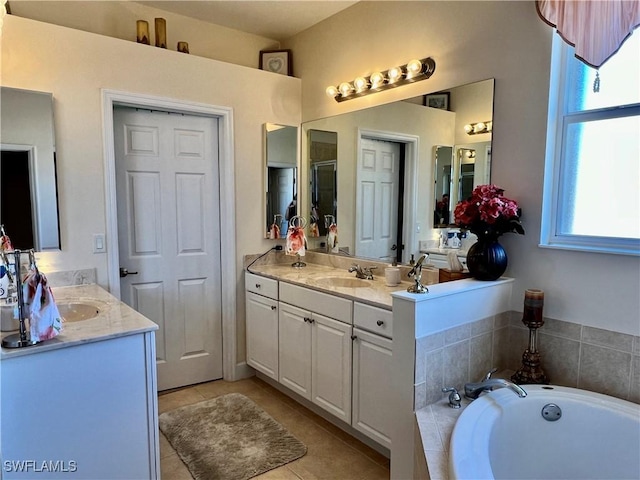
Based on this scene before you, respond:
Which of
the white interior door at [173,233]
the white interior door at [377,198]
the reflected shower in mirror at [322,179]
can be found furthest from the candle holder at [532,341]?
the white interior door at [173,233]

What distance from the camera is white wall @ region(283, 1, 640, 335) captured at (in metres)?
1.83

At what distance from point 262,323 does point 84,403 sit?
4.81 feet

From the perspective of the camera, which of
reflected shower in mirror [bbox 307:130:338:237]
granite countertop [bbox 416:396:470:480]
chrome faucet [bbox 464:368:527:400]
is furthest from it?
reflected shower in mirror [bbox 307:130:338:237]

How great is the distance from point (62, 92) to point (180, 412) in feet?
6.99

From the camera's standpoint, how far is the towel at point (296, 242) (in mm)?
3131

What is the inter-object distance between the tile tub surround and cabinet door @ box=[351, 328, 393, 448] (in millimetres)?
630

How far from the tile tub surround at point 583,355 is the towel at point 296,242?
1555mm

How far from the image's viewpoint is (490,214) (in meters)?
1.95

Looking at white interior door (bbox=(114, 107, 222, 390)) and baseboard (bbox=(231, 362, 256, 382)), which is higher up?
white interior door (bbox=(114, 107, 222, 390))

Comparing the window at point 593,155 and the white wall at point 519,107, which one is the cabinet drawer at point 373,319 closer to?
the white wall at point 519,107

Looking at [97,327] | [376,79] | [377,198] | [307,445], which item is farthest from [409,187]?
[97,327]

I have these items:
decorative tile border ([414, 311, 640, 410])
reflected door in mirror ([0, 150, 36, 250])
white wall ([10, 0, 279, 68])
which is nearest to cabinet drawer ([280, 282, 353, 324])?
decorative tile border ([414, 311, 640, 410])

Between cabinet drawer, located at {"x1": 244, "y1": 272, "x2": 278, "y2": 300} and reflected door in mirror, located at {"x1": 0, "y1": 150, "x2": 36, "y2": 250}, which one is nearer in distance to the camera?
reflected door in mirror, located at {"x1": 0, "y1": 150, "x2": 36, "y2": 250}

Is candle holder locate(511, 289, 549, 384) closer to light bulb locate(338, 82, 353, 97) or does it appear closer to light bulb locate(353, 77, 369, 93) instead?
light bulb locate(353, 77, 369, 93)
